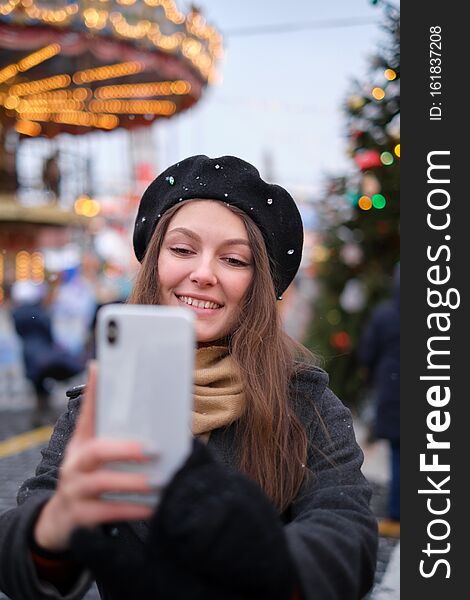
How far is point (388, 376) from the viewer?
17.0 feet

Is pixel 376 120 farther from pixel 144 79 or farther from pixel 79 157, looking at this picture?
pixel 79 157

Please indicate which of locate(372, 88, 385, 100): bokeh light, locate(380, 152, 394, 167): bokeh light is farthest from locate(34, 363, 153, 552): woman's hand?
locate(380, 152, 394, 167): bokeh light

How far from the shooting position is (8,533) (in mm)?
1248

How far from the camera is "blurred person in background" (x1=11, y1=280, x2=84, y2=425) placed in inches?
330

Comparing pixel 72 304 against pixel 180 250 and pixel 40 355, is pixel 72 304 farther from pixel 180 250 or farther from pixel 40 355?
pixel 180 250

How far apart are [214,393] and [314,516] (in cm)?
35

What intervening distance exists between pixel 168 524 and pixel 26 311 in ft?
25.5

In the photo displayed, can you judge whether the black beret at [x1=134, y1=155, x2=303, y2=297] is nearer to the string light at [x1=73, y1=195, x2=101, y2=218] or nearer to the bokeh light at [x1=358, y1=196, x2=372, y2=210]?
the bokeh light at [x1=358, y1=196, x2=372, y2=210]

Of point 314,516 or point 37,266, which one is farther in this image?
point 37,266

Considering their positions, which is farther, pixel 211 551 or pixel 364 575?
pixel 364 575

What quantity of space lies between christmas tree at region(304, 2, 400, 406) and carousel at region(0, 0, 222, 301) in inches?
216

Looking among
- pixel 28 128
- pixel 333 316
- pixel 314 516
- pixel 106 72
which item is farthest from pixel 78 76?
pixel 314 516

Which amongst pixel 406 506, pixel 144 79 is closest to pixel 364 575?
pixel 406 506

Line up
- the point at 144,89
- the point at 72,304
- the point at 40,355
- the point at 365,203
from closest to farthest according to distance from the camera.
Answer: the point at 365,203 < the point at 40,355 < the point at 72,304 < the point at 144,89
